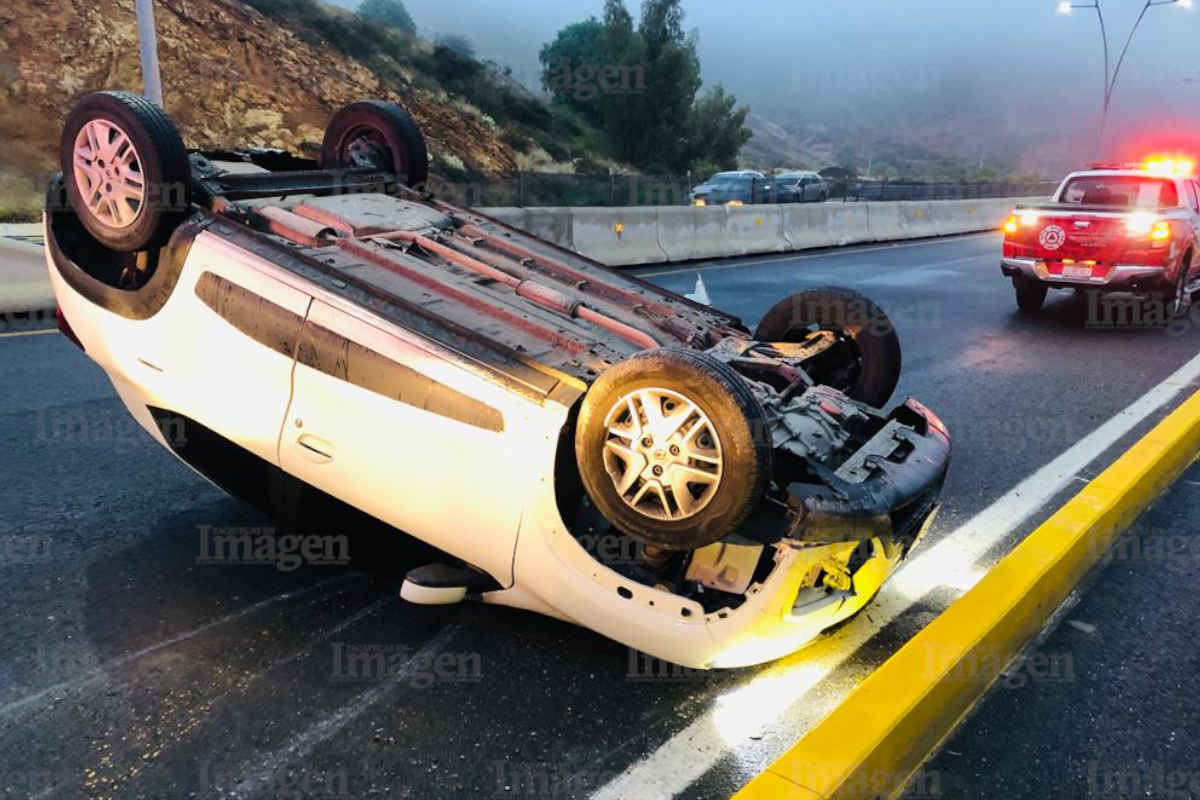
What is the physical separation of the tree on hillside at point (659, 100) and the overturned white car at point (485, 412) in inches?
1554

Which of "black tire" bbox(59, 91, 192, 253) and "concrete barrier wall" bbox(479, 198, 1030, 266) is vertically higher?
"black tire" bbox(59, 91, 192, 253)

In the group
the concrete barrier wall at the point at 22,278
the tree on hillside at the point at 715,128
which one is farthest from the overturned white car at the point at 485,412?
the tree on hillside at the point at 715,128

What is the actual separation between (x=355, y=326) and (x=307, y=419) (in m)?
0.40

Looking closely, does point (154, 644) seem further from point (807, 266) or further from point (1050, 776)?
point (807, 266)

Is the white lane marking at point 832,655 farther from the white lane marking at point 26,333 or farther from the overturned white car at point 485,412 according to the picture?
the white lane marking at point 26,333

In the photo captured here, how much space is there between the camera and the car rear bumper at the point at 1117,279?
977cm

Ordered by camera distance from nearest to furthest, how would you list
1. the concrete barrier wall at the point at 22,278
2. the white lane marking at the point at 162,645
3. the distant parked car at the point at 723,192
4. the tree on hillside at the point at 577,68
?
1. the white lane marking at the point at 162,645
2. the concrete barrier wall at the point at 22,278
3. the distant parked car at the point at 723,192
4. the tree on hillside at the point at 577,68

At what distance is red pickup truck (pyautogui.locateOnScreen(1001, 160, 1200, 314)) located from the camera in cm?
977

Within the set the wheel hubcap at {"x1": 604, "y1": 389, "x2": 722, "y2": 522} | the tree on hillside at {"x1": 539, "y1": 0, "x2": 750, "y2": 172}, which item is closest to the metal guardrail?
the wheel hubcap at {"x1": 604, "y1": 389, "x2": 722, "y2": 522}

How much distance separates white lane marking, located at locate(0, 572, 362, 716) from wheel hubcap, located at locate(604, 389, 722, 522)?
5.18 feet

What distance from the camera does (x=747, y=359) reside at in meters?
3.85

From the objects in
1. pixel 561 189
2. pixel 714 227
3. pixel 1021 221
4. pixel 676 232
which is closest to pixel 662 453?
pixel 1021 221

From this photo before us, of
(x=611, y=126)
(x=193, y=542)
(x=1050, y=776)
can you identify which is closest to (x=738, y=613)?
(x=1050, y=776)

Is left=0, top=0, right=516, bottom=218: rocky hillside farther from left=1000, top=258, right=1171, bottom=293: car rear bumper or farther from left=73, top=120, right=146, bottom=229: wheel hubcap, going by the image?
left=1000, top=258, right=1171, bottom=293: car rear bumper
